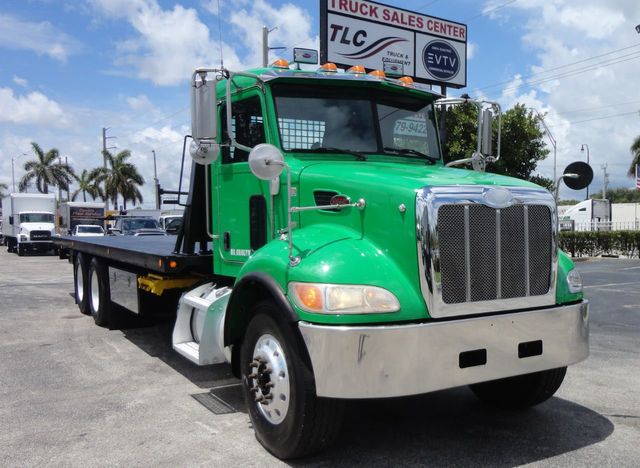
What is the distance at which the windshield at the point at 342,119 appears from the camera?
4.80 metres

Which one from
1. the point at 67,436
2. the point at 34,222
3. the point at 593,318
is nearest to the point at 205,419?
the point at 67,436

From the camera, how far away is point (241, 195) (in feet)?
16.7

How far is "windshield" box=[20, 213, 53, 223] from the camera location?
34188 millimetres

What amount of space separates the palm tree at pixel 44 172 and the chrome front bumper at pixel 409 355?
226 ft

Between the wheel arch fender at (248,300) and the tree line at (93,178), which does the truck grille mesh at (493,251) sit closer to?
the wheel arch fender at (248,300)

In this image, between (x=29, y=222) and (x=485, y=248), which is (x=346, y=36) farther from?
(x=29, y=222)

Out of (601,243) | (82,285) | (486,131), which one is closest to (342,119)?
(486,131)

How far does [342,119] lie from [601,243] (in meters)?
24.9

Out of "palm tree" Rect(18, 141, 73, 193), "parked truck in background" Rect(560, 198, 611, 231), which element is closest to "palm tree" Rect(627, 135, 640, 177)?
"parked truck in background" Rect(560, 198, 611, 231)

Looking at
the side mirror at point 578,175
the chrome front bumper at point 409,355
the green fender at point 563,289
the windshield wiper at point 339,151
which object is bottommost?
the chrome front bumper at point 409,355

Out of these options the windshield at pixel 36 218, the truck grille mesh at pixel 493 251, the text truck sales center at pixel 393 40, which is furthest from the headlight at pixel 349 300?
the windshield at pixel 36 218

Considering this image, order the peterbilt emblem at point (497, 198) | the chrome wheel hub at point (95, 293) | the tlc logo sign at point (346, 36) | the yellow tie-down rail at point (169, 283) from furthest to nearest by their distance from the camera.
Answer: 1. the tlc logo sign at point (346, 36)
2. the chrome wheel hub at point (95, 293)
3. the yellow tie-down rail at point (169, 283)
4. the peterbilt emblem at point (497, 198)

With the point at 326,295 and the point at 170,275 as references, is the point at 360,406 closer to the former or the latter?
the point at 326,295

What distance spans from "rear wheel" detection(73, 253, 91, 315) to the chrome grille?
24.6 ft
